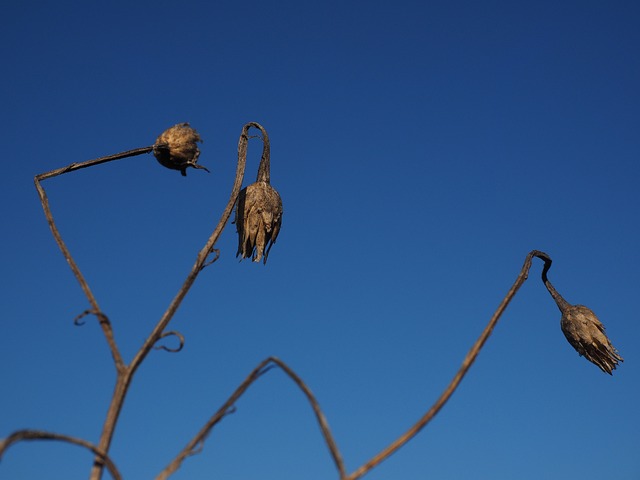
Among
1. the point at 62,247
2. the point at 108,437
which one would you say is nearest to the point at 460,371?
the point at 108,437

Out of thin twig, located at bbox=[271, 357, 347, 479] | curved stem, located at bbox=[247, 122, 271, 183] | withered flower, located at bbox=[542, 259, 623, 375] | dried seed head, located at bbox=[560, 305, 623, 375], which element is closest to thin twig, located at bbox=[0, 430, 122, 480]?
thin twig, located at bbox=[271, 357, 347, 479]

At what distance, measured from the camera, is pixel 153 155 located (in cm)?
286

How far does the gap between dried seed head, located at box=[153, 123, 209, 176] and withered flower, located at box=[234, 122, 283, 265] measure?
353 millimetres

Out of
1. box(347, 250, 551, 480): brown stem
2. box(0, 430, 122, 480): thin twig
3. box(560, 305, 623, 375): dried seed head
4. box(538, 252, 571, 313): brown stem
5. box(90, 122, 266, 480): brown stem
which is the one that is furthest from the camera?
box(538, 252, 571, 313): brown stem

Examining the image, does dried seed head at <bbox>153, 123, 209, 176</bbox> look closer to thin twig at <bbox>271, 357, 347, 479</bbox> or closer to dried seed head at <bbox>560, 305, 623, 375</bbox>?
thin twig at <bbox>271, 357, 347, 479</bbox>

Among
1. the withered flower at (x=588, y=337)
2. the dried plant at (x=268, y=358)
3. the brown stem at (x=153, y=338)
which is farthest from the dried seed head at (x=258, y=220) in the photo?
the withered flower at (x=588, y=337)

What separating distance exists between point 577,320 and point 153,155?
199 centimetres

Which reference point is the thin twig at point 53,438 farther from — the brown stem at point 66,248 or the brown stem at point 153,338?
the brown stem at point 66,248

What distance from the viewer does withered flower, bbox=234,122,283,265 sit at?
3197 mm

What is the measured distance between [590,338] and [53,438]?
241cm

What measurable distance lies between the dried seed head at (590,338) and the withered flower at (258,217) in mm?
1401

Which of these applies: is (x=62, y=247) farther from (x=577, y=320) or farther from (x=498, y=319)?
(x=577, y=320)

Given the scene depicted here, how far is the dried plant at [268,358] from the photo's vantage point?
5.72 ft

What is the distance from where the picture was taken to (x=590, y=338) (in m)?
3.19
